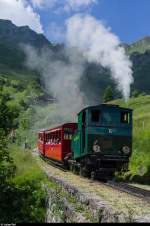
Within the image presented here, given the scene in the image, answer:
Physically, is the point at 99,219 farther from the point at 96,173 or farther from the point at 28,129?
the point at 28,129

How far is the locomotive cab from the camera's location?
75.5ft

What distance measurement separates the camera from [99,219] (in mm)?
10992

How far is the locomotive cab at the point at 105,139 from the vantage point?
23.0 meters

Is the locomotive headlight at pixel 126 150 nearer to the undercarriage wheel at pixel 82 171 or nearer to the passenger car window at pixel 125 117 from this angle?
the passenger car window at pixel 125 117

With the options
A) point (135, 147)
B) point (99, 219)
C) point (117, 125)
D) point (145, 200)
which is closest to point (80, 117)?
point (117, 125)

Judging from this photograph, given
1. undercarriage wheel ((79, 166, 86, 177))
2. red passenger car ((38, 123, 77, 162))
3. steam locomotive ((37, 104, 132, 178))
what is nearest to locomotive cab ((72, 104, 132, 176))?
steam locomotive ((37, 104, 132, 178))

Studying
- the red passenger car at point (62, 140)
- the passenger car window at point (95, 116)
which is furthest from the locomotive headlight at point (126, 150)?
the red passenger car at point (62, 140)

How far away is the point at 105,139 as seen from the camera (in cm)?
2319

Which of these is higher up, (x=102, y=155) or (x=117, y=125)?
(x=117, y=125)

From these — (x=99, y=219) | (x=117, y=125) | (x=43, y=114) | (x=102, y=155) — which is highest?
(x=43, y=114)

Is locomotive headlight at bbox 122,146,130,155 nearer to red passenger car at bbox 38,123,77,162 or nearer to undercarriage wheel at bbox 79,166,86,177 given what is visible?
undercarriage wheel at bbox 79,166,86,177

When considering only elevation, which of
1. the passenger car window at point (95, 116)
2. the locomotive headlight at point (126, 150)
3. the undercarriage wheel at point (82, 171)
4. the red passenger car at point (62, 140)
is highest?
the passenger car window at point (95, 116)

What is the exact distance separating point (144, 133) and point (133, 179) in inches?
203

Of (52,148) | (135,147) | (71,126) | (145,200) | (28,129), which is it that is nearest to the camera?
(145,200)
